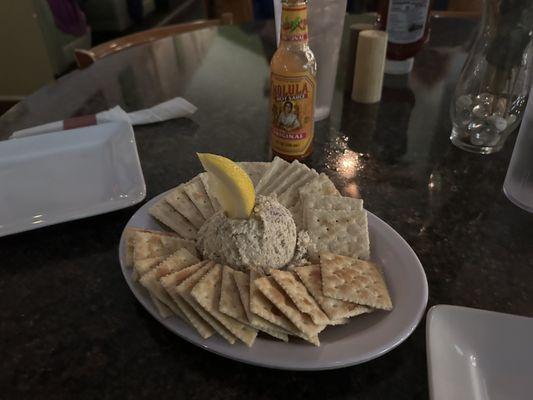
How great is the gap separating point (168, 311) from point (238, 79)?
0.94m

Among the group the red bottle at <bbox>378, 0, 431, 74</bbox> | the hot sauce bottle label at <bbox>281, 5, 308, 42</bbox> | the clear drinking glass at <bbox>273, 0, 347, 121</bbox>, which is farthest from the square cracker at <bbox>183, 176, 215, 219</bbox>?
the red bottle at <bbox>378, 0, 431, 74</bbox>

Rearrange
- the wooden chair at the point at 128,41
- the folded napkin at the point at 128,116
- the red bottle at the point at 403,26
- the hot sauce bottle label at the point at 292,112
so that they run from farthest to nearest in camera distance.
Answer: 1. the wooden chair at the point at 128,41
2. the red bottle at the point at 403,26
3. the folded napkin at the point at 128,116
4. the hot sauce bottle label at the point at 292,112

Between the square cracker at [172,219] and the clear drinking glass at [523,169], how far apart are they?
0.58 m

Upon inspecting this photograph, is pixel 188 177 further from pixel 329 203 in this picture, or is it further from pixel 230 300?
pixel 230 300

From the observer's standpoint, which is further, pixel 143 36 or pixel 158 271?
pixel 143 36

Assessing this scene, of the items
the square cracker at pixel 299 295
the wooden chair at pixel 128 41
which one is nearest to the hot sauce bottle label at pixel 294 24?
the square cracker at pixel 299 295

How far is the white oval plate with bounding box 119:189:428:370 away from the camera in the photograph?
48 centimetres

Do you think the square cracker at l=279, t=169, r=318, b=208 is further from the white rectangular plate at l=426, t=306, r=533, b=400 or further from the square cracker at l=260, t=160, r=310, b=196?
the white rectangular plate at l=426, t=306, r=533, b=400

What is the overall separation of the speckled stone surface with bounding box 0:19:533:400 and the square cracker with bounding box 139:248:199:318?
0.20 ft

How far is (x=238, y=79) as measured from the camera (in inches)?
52.3

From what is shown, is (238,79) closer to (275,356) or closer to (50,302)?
(50,302)

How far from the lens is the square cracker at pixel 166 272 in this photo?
53 cm

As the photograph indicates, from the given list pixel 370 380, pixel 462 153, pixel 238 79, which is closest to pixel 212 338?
pixel 370 380

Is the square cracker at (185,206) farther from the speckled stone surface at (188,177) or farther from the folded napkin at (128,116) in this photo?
the folded napkin at (128,116)
